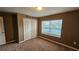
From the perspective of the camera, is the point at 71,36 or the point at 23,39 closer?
the point at 71,36

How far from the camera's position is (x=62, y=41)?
2.13 metres

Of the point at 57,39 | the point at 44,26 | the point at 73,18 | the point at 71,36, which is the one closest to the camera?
the point at 73,18
